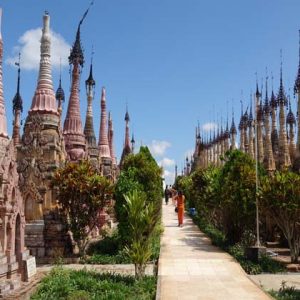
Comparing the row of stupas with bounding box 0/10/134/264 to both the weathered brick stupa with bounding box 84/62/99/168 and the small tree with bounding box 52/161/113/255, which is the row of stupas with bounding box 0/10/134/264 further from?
the weathered brick stupa with bounding box 84/62/99/168

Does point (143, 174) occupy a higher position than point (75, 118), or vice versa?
point (75, 118)

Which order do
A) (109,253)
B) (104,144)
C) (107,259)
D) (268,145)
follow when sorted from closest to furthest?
(107,259) → (109,253) → (268,145) → (104,144)

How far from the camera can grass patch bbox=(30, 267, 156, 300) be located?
10852 millimetres

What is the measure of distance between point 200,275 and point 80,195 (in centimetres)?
593

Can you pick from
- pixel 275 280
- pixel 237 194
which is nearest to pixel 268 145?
pixel 237 194

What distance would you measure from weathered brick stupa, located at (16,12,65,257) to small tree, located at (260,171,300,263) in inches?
317

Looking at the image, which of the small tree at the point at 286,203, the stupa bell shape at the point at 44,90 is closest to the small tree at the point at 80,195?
the stupa bell shape at the point at 44,90

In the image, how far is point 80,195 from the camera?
17453 mm

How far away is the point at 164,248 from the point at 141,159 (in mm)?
5639

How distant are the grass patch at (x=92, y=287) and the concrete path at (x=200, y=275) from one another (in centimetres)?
45

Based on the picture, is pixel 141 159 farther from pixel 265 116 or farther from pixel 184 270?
pixel 265 116

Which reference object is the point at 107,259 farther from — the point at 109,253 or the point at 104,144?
the point at 104,144

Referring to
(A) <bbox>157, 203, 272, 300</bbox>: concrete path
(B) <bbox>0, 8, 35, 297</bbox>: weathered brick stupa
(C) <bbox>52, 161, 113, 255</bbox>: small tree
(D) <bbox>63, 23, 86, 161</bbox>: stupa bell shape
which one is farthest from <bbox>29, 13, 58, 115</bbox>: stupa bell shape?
(A) <bbox>157, 203, 272, 300</bbox>: concrete path

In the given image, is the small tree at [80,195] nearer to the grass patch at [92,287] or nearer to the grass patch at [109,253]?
the grass patch at [109,253]
